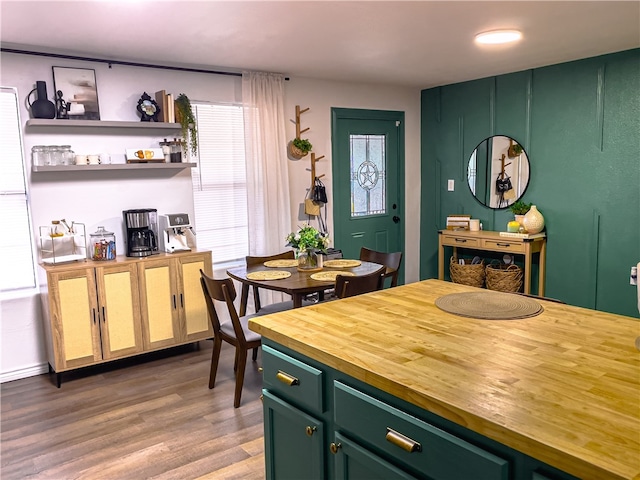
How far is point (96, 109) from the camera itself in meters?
A: 4.07

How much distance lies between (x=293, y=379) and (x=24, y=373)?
305cm

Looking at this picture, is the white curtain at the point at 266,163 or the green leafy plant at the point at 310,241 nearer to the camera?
the green leafy plant at the point at 310,241

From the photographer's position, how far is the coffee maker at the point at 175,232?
4.30m

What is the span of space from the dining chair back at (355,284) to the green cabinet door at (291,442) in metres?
1.29

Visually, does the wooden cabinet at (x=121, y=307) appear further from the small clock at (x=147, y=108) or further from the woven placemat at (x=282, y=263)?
the small clock at (x=147, y=108)

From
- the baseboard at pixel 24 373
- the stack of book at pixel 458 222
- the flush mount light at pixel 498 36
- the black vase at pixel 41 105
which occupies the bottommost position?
the baseboard at pixel 24 373

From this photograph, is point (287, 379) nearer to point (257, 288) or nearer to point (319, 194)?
point (257, 288)

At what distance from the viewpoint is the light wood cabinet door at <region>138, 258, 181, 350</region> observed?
13.3 feet

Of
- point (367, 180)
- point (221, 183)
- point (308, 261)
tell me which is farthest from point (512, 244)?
point (221, 183)

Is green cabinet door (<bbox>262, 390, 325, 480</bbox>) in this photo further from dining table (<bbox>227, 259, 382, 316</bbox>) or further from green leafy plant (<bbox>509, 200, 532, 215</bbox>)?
green leafy plant (<bbox>509, 200, 532, 215</bbox>)

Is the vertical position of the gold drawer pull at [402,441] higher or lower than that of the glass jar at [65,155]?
lower

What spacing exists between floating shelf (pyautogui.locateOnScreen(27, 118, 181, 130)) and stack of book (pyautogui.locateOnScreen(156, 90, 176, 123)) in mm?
68

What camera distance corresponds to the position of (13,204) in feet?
12.9

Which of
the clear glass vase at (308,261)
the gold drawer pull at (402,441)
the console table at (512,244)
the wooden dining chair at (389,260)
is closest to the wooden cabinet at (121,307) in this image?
the clear glass vase at (308,261)
